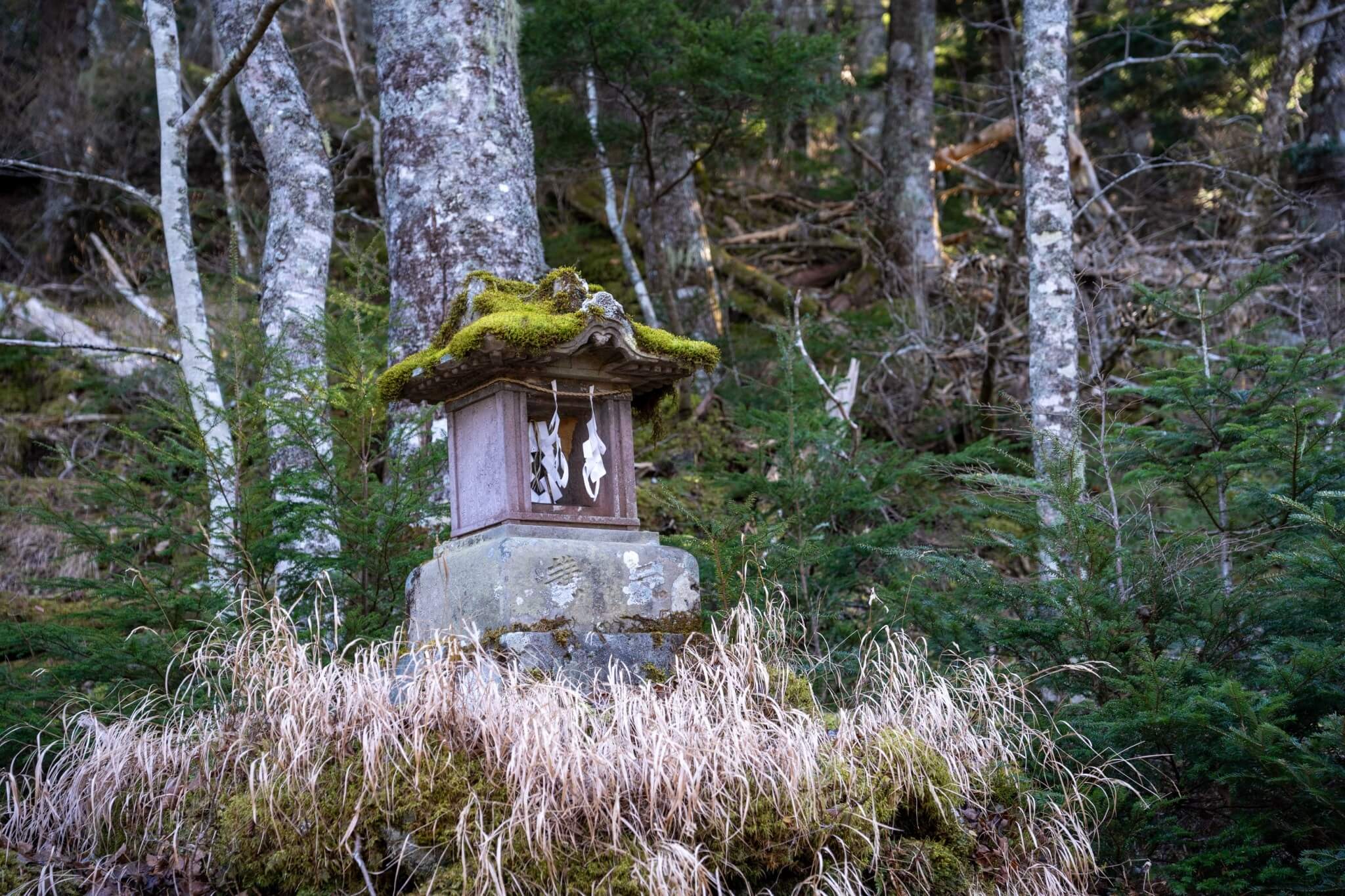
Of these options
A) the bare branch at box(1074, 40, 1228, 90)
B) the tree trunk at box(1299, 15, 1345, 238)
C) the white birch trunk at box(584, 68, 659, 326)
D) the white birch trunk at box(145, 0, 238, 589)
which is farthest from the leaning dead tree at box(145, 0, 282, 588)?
the tree trunk at box(1299, 15, 1345, 238)

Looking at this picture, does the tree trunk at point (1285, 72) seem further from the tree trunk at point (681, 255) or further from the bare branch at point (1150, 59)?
the tree trunk at point (681, 255)

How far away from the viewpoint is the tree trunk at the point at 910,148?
11969 millimetres

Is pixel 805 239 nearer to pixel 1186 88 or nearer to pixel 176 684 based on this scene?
pixel 1186 88

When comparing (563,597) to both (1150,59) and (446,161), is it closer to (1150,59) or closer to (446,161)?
(446,161)

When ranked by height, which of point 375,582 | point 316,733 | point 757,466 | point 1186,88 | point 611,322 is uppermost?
point 1186,88

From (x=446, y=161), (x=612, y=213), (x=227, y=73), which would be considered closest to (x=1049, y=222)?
(x=446, y=161)

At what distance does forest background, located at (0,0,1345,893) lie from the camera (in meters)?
4.42

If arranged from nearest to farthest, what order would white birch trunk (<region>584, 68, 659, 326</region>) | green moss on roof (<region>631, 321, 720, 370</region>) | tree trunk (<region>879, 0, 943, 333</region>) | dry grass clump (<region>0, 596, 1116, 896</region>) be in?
dry grass clump (<region>0, 596, 1116, 896</region>) → green moss on roof (<region>631, 321, 720, 370</region>) → white birch trunk (<region>584, 68, 659, 326</region>) → tree trunk (<region>879, 0, 943, 333</region>)

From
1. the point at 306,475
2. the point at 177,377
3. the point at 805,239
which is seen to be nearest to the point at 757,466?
the point at 306,475

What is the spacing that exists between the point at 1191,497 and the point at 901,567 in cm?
152

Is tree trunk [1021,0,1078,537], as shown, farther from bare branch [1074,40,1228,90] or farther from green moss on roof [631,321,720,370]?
green moss on roof [631,321,720,370]

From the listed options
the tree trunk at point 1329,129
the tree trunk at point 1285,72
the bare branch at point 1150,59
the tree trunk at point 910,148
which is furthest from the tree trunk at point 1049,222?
the tree trunk at point 1329,129

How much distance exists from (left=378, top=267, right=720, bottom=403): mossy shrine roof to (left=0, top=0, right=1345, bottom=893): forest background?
0.68 m

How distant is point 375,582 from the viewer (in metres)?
5.38
